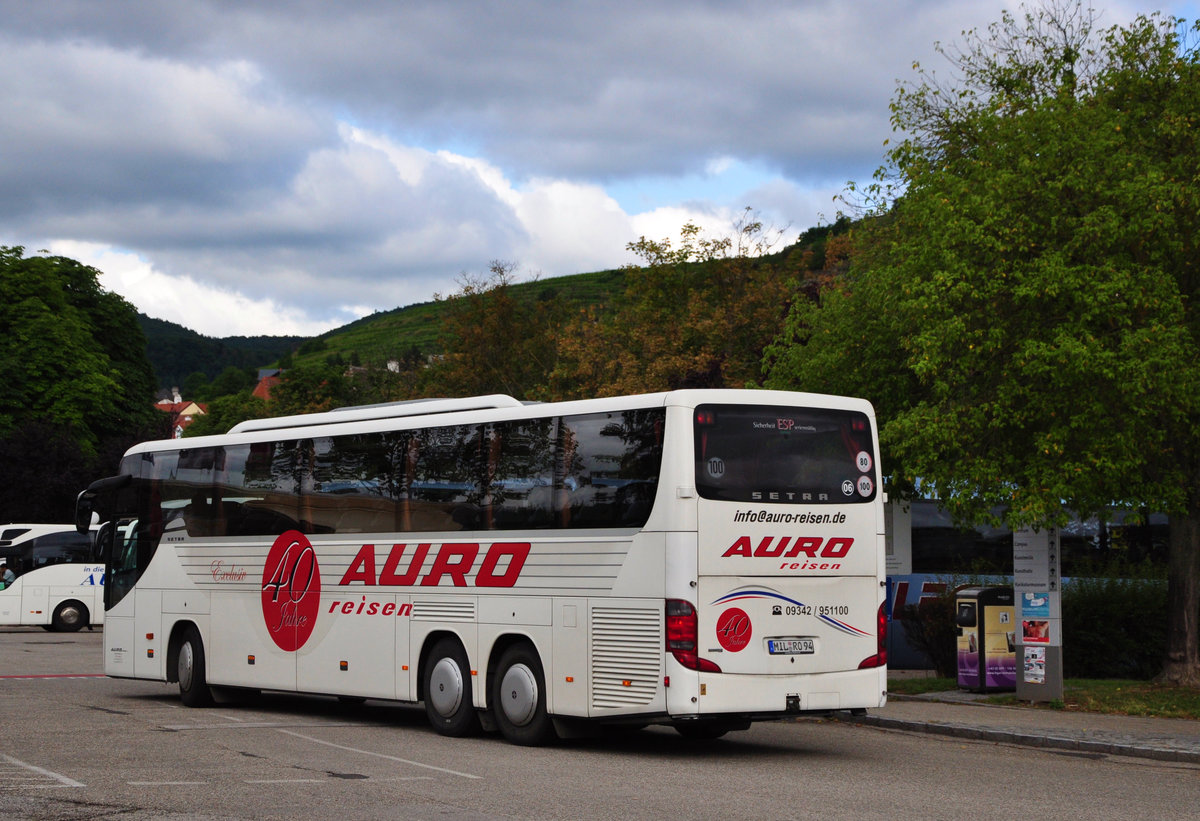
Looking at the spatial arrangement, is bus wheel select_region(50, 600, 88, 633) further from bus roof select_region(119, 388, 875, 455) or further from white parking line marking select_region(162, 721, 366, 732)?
white parking line marking select_region(162, 721, 366, 732)

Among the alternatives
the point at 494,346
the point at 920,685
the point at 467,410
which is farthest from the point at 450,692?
the point at 494,346

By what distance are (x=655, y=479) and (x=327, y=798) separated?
4154 millimetres

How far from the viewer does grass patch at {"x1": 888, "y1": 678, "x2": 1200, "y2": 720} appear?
→ 1769 cm

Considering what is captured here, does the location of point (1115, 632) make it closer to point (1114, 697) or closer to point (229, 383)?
point (1114, 697)

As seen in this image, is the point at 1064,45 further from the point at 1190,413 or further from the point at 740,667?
the point at 740,667

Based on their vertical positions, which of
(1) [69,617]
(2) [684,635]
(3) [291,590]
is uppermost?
(3) [291,590]

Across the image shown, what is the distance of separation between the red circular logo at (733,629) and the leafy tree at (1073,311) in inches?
238

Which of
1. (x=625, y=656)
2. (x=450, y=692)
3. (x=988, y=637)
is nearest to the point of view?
(x=625, y=656)

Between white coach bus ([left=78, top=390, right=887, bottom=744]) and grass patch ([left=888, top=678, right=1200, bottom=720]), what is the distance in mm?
5634

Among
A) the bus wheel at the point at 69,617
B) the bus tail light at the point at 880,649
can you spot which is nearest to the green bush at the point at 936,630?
the bus tail light at the point at 880,649

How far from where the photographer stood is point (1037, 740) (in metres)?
14.7

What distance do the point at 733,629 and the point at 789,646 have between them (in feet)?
2.15

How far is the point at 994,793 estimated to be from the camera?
11023 mm

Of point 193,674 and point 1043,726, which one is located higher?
point 193,674
